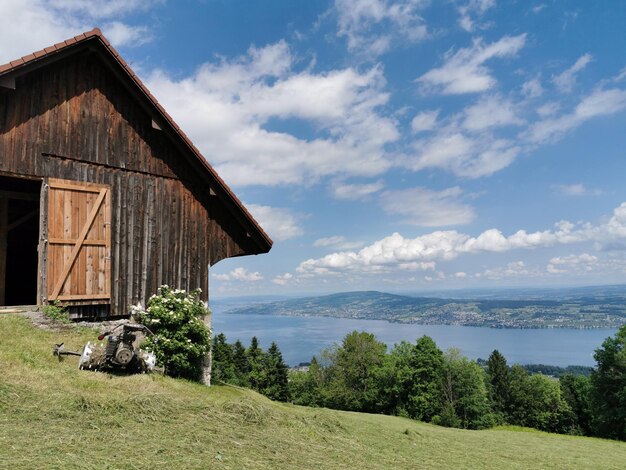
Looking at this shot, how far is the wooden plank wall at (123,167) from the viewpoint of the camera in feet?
33.1

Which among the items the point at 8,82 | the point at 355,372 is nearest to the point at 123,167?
the point at 8,82

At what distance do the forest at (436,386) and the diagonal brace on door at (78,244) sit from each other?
46.3 metres

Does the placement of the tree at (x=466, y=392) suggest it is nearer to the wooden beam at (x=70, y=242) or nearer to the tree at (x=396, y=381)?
the tree at (x=396, y=381)

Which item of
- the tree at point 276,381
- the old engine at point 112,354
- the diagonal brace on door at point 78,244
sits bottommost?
the tree at point 276,381

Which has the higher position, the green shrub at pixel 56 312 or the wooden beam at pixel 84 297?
the wooden beam at pixel 84 297

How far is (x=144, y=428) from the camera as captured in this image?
6.70m

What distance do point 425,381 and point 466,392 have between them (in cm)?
686

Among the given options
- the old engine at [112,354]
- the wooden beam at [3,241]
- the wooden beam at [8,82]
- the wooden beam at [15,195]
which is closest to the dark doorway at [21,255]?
the wooden beam at [3,241]

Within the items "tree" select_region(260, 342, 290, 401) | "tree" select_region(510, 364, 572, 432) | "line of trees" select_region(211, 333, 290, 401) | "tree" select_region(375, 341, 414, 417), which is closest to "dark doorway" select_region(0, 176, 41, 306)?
"tree" select_region(375, 341, 414, 417)

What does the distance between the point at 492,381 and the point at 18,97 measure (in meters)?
71.4

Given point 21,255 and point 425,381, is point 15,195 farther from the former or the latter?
point 425,381

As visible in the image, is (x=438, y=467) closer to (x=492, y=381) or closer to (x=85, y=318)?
(x=85, y=318)

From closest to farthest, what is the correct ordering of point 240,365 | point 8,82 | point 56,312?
point 8,82 → point 56,312 → point 240,365

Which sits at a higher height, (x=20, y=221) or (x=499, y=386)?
(x=20, y=221)
